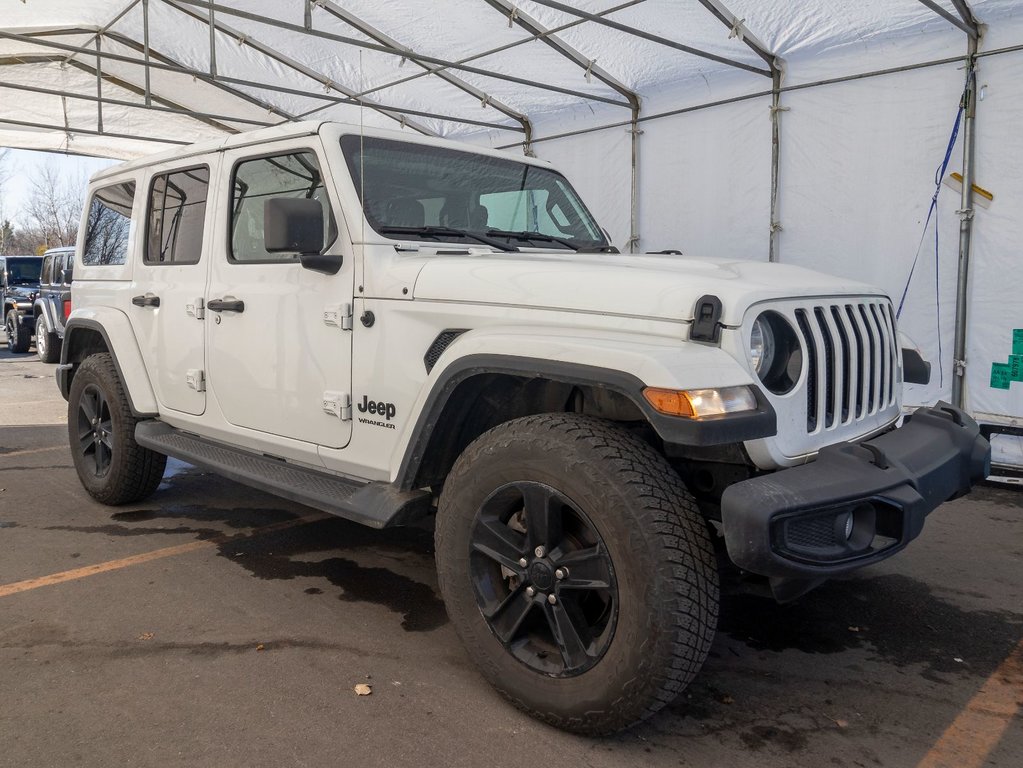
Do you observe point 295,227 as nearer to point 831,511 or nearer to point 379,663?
point 379,663

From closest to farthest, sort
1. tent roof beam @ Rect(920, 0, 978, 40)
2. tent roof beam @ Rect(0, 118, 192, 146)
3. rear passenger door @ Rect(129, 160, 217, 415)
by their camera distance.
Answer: rear passenger door @ Rect(129, 160, 217, 415) < tent roof beam @ Rect(920, 0, 978, 40) < tent roof beam @ Rect(0, 118, 192, 146)

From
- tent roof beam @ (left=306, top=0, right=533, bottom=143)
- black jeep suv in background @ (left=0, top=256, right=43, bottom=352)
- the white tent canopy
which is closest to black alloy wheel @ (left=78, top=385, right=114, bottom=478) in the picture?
the white tent canopy

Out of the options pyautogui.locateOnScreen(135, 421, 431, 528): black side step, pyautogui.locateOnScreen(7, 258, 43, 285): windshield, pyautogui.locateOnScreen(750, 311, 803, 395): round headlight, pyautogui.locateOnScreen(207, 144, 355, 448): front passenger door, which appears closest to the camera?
pyautogui.locateOnScreen(750, 311, 803, 395): round headlight

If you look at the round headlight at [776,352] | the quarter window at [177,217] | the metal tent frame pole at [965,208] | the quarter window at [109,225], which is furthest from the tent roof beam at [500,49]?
the round headlight at [776,352]

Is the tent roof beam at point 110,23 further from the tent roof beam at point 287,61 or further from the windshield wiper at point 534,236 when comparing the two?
the windshield wiper at point 534,236

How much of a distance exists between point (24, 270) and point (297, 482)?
1645 cm

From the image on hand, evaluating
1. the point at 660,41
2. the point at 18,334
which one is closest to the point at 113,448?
the point at 660,41

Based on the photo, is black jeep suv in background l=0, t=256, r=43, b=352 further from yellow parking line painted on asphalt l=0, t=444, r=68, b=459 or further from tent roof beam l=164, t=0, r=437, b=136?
yellow parking line painted on asphalt l=0, t=444, r=68, b=459

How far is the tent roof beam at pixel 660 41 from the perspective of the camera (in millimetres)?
7142

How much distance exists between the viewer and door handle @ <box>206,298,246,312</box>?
144 inches

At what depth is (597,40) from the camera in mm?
8117

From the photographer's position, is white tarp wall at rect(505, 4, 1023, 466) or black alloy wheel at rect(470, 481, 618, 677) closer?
black alloy wheel at rect(470, 481, 618, 677)

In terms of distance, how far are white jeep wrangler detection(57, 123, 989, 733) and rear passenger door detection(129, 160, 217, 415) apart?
23mm

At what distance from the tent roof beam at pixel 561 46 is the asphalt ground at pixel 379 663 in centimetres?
553
